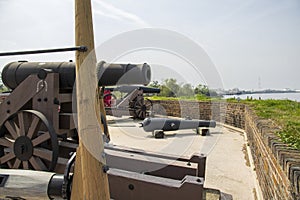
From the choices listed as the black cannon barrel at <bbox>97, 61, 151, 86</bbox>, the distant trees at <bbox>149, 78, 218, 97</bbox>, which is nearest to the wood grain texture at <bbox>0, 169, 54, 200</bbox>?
the black cannon barrel at <bbox>97, 61, 151, 86</bbox>

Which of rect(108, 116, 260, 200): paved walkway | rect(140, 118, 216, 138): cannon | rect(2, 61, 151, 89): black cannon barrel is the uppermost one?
rect(2, 61, 151, 89): black cannon barrel

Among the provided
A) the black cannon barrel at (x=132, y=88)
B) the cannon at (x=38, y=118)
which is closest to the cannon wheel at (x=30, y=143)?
the cannon at (x=38, y=118)

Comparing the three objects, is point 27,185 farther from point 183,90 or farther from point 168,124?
point 183,90

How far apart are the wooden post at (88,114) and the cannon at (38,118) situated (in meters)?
1.79

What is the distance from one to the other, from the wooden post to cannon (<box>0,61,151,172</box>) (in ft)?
5.89

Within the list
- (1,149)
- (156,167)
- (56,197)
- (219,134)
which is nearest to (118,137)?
(219,134)

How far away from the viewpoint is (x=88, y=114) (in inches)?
54.1

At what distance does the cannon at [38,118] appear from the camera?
3068mm

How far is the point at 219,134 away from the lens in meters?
7.32

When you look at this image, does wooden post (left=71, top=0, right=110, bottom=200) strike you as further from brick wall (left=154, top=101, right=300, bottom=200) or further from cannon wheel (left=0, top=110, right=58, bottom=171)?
cannon wheel (left=0, top=110, right=58, bottom=171)

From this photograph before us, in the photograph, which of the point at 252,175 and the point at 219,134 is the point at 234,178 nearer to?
the point at 252,175

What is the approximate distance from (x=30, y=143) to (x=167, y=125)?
477 cm

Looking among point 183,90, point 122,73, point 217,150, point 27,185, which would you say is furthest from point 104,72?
point 183,90

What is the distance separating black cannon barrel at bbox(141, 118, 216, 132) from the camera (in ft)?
23.3
